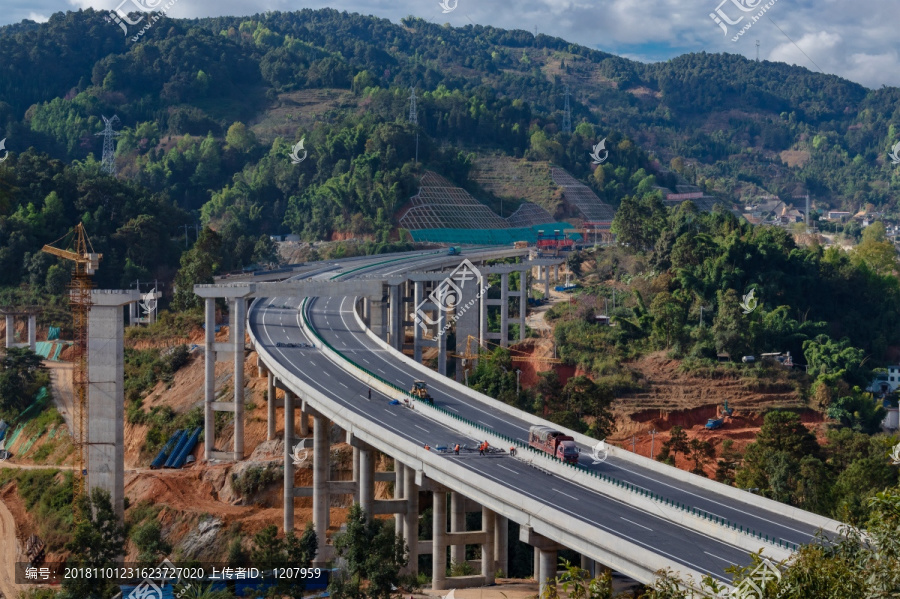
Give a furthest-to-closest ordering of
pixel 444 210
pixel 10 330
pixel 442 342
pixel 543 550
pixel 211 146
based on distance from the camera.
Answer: pixel 211 146
pixel 444 210
pixel 10 330
pixel 442 342
pixel 543 550

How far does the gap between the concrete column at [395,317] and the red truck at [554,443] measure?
37.4m

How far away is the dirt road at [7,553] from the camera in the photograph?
174 ft

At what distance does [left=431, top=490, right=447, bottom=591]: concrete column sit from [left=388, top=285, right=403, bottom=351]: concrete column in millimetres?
37085

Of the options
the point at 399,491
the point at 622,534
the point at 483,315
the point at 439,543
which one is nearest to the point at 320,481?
the point at 399,491

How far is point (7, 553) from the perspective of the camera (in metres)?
59.5

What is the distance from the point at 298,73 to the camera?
198 metres

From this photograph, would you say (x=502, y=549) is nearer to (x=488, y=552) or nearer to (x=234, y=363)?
(x=488, y=552)

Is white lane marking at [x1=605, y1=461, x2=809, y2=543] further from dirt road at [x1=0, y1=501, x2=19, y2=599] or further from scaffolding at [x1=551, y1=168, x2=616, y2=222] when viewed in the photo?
scaffolding at [x1=551, y1=168, x2=616, y2=222]

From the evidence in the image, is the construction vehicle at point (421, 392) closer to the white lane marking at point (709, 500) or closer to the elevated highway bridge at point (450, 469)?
the elevated highway bridge at point (450, 469)

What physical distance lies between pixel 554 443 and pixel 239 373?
28619mm

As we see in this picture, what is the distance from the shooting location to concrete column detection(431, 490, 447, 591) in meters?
46.2

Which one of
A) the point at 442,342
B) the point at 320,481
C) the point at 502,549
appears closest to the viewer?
the point at 502,549

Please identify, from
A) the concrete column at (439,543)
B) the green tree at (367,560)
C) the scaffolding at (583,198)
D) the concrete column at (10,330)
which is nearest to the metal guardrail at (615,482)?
the concrete column at (439,543)

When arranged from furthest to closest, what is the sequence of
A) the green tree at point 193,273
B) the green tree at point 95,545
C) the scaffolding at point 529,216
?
the scaffolding at point 529,216 → the green tree at point 193,273 → the green tree at point 95,545
